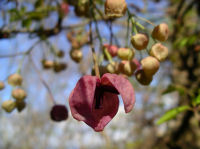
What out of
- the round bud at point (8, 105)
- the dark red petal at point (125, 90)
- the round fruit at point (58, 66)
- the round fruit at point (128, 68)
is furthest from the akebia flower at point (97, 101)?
the round fruit at point (58, 66)

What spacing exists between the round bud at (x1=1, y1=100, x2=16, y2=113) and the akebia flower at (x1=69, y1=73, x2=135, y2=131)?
45cm

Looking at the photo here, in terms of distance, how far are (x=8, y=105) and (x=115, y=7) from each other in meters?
0.56

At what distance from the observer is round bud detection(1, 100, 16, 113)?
3.09 ft

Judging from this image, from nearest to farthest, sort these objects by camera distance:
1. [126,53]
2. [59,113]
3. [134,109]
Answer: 1. [126,53]
2. [59,113]
3. [134,109]

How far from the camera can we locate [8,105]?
3.12 feet

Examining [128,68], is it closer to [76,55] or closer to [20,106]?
[76,55]

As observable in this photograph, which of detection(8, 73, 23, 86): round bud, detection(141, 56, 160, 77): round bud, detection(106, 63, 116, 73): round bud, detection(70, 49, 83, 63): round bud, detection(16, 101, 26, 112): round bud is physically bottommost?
detection(16, 101, 26, 112): round bud

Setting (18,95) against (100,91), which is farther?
(18,95)

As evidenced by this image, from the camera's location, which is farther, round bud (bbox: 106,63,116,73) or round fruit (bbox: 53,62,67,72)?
round fruit (bbox: 53,62,67,72)

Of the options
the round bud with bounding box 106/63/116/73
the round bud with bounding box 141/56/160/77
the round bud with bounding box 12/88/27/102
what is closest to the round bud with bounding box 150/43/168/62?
the round bud with bounding box 141/56/160/77

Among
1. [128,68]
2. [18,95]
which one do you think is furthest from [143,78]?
[18,95]

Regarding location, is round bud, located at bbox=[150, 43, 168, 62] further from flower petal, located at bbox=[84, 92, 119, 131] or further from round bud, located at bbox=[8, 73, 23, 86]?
round bud, located at bbox=[8, 73, 23, 86]

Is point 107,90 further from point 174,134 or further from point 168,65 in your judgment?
point 168,65

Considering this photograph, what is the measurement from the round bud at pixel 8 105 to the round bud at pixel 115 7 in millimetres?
527
